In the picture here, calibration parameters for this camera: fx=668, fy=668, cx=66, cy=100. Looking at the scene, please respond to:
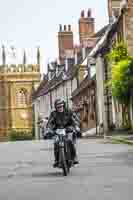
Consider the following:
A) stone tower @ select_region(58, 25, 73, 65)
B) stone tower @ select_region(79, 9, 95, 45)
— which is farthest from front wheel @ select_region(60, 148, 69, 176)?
stone tower @ select_region(58, 25, 73, 65)

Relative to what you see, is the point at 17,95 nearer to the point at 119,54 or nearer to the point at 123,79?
the point at 119,54

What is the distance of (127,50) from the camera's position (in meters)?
46.9

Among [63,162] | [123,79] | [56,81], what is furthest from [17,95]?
[63,162]

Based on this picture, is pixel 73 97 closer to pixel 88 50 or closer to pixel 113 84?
pixel 88 50

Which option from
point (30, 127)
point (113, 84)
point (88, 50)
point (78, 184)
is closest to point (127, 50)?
point (113, 84)

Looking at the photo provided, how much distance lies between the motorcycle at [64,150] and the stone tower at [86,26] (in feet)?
196

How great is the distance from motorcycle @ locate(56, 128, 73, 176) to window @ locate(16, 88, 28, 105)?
297ft

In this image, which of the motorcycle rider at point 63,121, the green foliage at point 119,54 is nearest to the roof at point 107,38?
the green foliage at point 119,54

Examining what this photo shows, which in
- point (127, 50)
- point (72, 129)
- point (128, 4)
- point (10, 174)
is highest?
point (128, 4)

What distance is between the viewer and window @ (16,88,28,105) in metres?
106

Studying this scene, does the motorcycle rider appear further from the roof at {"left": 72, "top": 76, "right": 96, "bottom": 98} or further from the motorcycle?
the roof at {"left": 72, "top": 76, "right": 96, "bottom": 98}

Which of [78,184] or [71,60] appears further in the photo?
[71,60]

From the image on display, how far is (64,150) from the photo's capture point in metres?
14.7

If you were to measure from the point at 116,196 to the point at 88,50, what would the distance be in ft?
Answer: 195
